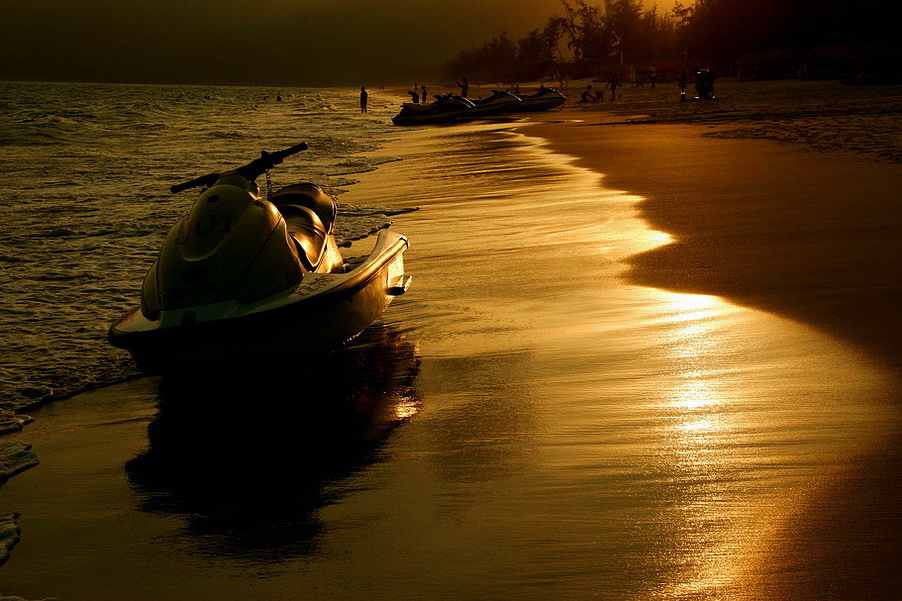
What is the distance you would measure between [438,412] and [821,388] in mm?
2016

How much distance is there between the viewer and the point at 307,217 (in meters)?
7.33

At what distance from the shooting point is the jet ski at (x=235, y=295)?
5234 mm

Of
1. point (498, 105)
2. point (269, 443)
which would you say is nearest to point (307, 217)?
point (269, 443)

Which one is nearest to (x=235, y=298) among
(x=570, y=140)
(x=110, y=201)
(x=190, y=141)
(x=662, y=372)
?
(x=662, y=372)

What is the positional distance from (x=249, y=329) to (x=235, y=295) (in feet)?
0.90

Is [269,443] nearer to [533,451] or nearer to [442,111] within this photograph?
[533,451]

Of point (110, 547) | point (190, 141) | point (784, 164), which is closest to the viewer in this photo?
point (110, 547)

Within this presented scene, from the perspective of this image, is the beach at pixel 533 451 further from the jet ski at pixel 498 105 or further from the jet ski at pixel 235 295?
the jet ski at pixel 498 105

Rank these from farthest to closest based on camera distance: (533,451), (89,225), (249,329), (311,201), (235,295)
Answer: (89,225), (311,201), (235,295), (249,329), (533,451)

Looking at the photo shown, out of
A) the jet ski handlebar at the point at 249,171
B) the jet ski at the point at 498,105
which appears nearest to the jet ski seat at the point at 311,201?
the jet ski handlebar at the point at 249,171

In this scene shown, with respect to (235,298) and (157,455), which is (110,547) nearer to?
(157,455)

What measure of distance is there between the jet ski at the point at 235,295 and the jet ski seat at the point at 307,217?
26 cm

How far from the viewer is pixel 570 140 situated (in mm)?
25578

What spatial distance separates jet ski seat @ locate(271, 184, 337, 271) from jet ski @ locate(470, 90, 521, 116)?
35715mm
